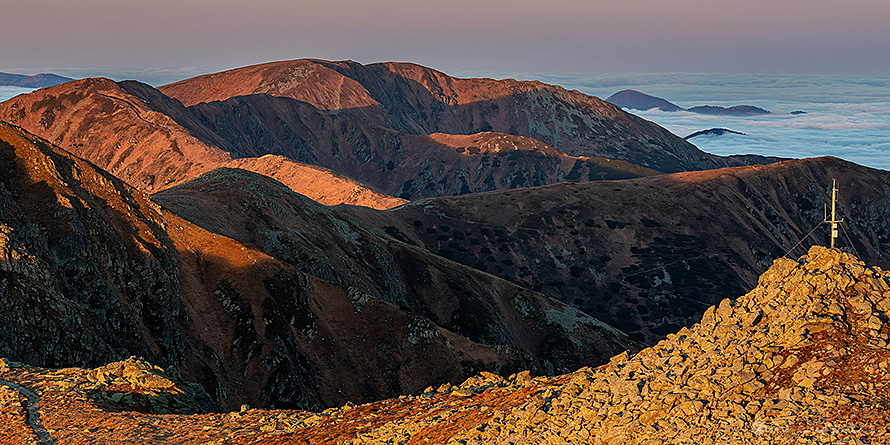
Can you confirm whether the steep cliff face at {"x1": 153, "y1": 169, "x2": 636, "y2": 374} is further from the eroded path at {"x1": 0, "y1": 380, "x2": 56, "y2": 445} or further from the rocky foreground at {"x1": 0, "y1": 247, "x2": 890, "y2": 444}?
the rocky foreground at {"x1": 0, "y1": 247, "x2": 890, "y2": 444}

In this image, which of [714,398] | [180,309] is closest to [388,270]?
[180,309]

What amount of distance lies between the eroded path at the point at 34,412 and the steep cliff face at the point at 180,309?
11606 mm

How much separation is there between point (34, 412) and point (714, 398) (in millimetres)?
30447

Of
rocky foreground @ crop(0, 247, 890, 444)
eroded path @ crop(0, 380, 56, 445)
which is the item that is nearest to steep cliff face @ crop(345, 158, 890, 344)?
eroded path @ crop(0, 380, 56, 445)

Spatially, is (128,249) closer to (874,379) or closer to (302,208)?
(302,208)

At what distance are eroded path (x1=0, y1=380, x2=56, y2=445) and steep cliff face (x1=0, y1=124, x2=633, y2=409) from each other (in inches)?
457

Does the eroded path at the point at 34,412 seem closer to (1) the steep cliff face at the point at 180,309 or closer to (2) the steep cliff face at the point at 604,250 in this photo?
(1) the steep cliff face at the point at 180,309

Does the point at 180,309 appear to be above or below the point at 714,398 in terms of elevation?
below

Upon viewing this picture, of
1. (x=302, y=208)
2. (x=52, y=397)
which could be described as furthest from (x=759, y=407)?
(x=302, y=208)

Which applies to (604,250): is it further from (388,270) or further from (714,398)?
(714,398)

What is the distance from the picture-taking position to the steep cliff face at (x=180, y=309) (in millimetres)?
49062

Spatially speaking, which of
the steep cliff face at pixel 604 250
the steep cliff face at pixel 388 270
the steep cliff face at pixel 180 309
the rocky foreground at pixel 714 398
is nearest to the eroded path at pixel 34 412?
the rocky foreground at pixel 714 398

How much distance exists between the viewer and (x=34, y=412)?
102ft

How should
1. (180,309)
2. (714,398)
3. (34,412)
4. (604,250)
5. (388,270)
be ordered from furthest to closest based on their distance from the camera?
1. (604,250)
2. (388,270)
3. (180,309)
4. (34,412)
5. (714,398)
